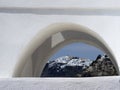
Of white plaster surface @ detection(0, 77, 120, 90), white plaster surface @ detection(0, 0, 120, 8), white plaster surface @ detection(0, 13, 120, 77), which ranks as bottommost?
white plaster surface @ detection(0, 77, 120, 90)

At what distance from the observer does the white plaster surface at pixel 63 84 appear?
3613mm

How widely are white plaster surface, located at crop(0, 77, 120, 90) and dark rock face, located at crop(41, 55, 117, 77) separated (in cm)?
1178

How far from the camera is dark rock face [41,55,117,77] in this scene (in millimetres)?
16109

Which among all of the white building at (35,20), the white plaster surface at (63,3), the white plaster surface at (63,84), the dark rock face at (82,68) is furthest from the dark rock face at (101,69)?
the white plaster surface at (63,84)

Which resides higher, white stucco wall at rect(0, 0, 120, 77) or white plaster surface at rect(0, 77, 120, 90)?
white stucco wall at rect(0, 0, 120, 77)

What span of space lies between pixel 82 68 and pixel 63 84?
13.4 metres

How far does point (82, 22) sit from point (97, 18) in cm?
28

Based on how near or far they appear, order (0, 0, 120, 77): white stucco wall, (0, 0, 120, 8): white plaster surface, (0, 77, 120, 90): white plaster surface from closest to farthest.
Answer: (0, 77, 120, 90): white plaster surface < (0, 0, 120, 8): white plaster surface < (0, 0, 120, 77): white stucco wall

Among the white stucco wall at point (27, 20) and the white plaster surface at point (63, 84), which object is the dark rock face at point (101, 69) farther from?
the white plaster surface at point (63, 84)

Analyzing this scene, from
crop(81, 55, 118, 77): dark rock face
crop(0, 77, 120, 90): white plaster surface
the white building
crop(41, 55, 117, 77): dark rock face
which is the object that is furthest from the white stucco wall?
crop(81, 55, 118, 77): dark rock face

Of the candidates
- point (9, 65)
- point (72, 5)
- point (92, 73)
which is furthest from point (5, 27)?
point (92, 73)

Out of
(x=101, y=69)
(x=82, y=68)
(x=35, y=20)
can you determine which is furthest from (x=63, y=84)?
(x=82, y=68)

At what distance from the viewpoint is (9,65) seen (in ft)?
16.7

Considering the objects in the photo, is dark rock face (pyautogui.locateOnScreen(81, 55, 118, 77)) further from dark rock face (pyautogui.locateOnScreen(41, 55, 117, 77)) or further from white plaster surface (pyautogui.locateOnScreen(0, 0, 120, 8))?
white plaster surface (pyautogui.locateOnScreen(0, 0, 120, 8))
